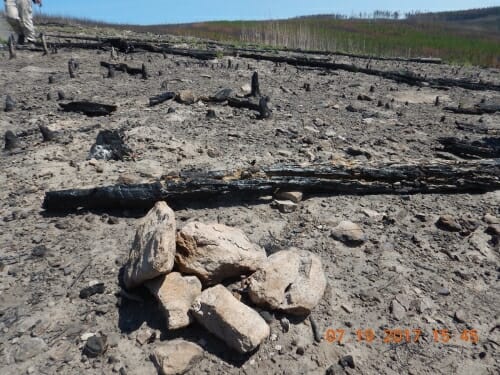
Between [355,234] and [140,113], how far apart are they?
13.7 feet

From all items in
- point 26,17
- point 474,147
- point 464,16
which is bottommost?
point 474,147

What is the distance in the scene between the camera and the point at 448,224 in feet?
10.8

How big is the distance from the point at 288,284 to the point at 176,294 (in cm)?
75

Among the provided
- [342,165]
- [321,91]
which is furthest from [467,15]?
[342,165]

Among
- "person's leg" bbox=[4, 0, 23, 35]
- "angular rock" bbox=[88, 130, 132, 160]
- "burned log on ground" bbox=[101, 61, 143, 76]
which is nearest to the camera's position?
"angular rock" bbox=[88, 130, 132, 160]

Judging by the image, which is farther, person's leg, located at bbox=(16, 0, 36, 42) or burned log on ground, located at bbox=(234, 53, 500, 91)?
person's leg, located at bbox=(16, 0, 36, 42)

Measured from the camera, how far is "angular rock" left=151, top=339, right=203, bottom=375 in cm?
199

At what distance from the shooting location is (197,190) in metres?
3.39

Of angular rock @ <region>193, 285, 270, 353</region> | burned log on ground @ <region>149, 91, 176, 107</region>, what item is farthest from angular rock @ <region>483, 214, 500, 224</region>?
burned log on ground @ <region>149, 91, 176, 107</region>

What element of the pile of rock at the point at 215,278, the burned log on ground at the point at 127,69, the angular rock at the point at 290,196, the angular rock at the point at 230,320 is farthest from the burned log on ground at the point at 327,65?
the angular rock at the point at 230,320

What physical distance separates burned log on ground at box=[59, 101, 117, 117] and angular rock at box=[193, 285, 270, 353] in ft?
15.1

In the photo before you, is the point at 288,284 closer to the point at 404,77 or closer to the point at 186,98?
the point at 186,98

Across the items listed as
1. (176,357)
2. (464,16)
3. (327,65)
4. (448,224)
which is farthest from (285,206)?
(464,16)
